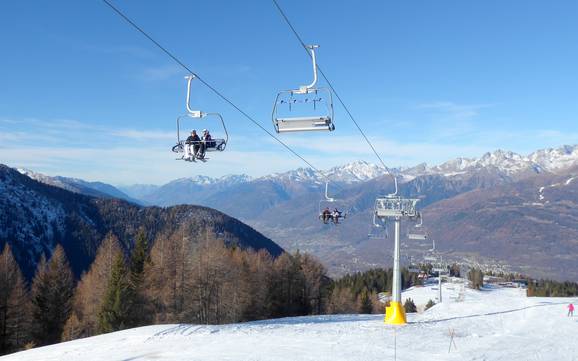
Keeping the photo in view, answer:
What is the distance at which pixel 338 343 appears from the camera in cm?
2958

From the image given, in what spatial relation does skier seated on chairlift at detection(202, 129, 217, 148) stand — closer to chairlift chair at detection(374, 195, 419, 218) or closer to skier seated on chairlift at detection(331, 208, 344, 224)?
skier seated on chairlift at detection(331, 208, 344, 224)

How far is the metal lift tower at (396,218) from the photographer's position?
38688 mm

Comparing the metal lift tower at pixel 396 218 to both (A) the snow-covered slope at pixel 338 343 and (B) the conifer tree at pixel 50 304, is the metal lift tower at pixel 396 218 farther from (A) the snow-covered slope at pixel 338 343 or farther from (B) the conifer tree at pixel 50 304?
(B) the conifer tree at pixel 50 304

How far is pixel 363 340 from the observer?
30750mm

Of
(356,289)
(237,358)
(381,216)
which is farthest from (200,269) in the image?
(356,289)

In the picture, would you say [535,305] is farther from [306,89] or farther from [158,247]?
[306,89]

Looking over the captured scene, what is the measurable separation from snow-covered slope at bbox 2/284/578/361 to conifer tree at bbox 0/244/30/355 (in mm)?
21077

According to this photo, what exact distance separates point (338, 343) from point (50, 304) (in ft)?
124

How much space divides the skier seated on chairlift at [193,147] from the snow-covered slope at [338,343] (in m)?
9.91

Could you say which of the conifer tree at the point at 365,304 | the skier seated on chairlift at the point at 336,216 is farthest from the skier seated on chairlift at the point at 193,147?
the conifer tree at the point at 365,304

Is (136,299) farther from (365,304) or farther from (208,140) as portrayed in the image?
(365,304)

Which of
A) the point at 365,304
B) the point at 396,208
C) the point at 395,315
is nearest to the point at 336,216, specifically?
the point at 396,208

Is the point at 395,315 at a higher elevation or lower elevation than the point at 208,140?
lower

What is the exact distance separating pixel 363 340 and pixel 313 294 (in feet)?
145
